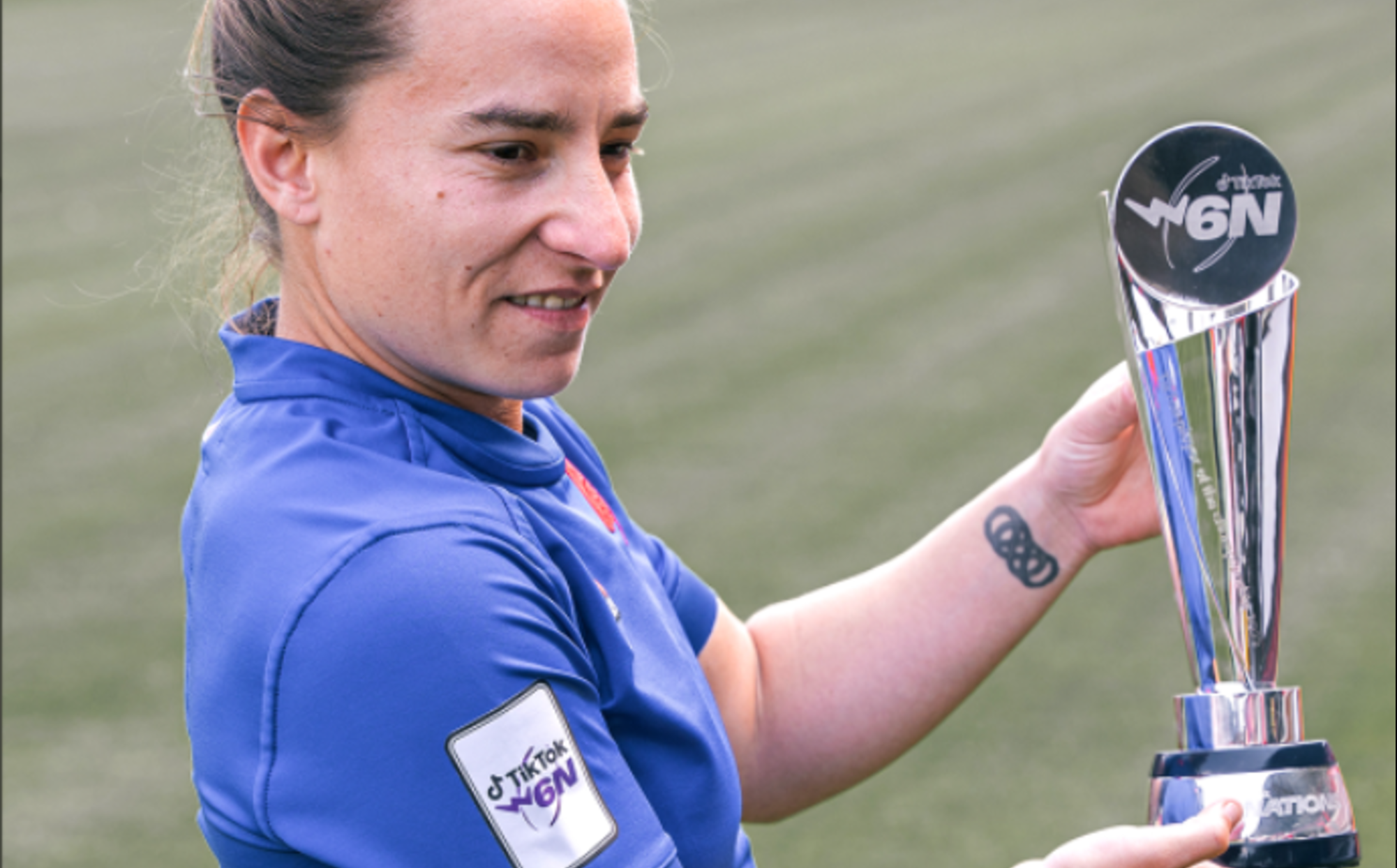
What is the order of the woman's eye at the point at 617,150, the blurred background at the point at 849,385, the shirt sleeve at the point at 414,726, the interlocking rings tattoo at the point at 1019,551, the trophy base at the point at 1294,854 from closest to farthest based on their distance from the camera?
1. the shirt sleeve at the point at 414,726
2. the trophy base at the point at 1294,854
3. the woman's eye at the point at 617,150
4. the interlocking rings tattoo at the point at 1019,551
5. the blurred background at the point at 849,385

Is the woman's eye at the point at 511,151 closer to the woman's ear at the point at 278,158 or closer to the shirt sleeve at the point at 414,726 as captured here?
the woman's ear at the point at 278,158

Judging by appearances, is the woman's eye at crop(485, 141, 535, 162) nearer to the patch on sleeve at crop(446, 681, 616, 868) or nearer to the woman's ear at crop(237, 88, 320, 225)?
the woman's ear at crop(237, 88, 320, 225)

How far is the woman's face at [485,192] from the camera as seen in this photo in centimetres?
121

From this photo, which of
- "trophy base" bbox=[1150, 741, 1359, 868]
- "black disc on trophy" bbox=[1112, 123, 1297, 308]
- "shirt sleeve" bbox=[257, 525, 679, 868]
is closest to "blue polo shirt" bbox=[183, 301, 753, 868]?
"shirt sleeve" bbox=[257, 525, 679, 868]

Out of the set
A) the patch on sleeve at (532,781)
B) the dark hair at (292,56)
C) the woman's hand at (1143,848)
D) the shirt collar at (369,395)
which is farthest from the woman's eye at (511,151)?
the woman's hand at (1143,848)

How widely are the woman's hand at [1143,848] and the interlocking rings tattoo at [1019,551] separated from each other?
0.61 metres

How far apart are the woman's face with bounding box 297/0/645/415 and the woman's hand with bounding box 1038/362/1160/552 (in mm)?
579

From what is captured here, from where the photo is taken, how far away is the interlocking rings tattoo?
5.79 ft

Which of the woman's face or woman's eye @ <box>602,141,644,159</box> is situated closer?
the woman's face

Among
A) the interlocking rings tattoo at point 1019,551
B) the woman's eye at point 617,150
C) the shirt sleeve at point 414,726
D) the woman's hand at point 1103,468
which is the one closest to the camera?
the shirt sleeve at point 414,726

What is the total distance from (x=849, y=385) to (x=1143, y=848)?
5275mm

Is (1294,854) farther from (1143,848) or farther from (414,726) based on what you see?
(414,726)

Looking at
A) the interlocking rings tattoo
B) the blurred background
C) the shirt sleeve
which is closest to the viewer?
the shirt sleeve

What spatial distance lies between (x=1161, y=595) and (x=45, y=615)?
3246 millimetres
